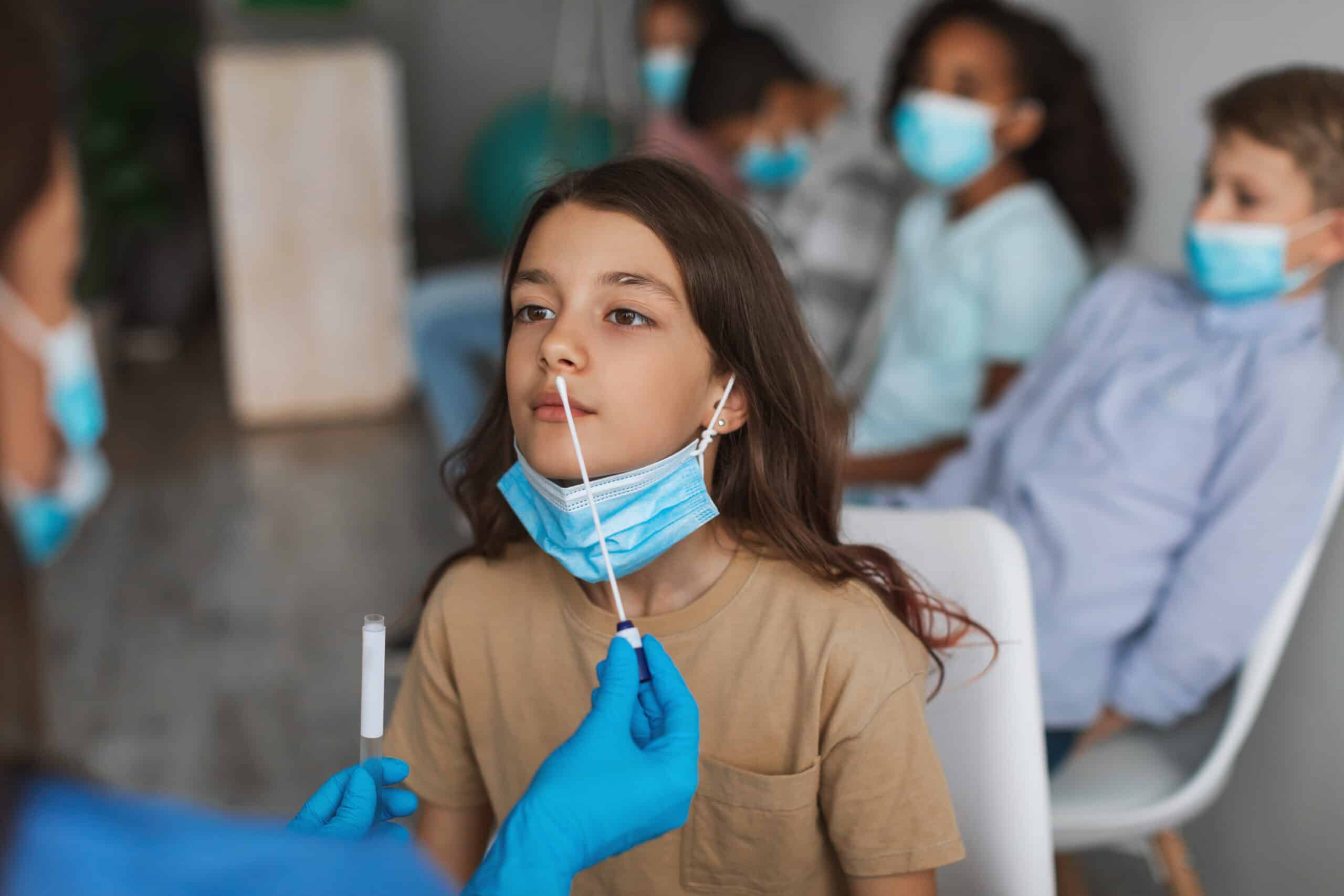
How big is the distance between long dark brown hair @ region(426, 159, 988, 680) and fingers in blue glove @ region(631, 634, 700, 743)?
0.75ft

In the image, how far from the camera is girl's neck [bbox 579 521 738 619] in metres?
1.18

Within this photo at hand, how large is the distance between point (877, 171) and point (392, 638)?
4.67ft

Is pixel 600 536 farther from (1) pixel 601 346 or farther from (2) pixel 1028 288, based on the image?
(2) pixel 1028 288

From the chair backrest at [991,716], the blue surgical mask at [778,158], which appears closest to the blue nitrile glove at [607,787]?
the chair backrest at [991,716]

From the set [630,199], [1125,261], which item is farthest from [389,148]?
[630,199]

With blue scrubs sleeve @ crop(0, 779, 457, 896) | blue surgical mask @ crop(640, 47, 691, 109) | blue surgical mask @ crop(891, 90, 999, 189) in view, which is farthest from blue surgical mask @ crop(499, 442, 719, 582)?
blue surgical mask @ crop(640, 47, 691, 109)

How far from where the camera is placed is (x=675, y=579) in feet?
3.90

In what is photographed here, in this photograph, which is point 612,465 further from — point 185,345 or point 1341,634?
point 185,345

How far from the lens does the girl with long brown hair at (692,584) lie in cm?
109

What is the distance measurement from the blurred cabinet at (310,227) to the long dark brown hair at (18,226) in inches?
141

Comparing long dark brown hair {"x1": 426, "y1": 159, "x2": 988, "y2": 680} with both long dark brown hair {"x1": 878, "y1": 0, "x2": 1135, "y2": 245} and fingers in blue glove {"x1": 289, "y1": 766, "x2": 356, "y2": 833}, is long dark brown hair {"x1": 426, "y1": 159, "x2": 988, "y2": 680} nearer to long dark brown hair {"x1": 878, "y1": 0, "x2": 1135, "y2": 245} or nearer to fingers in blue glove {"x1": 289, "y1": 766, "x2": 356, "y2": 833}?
fingers in blue glove {"x1": 289, "y1": 766, "x2": 356, "y2": 833}

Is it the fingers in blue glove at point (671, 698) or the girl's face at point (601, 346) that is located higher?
the girl's face at point (601, 346)

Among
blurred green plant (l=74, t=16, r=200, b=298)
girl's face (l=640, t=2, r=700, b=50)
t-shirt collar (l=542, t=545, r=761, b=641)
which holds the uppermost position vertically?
girl's face (l=640, t=2, r=700, b=50)

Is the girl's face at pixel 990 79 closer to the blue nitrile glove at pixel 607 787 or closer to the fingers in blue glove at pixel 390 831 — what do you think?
the blue nitrile glove at pixel 607 787
